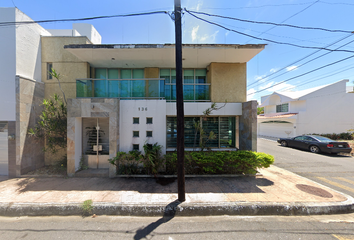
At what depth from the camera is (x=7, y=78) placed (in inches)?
243

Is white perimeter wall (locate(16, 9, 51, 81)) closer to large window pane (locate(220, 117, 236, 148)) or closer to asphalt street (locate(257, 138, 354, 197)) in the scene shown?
large window pane (locate(220, 117, 236, 148))

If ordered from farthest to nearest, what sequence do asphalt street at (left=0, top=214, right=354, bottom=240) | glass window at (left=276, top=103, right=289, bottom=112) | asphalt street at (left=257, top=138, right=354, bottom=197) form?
glass window at (left=276, top=103, right=289, bottom=112), asphalt street at (left=257, top=138, right=354, bottom=197), asphalt street at (left=0, top=214, right=354, bottom=240)

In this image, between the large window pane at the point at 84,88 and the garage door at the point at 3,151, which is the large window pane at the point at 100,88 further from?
the garage door at the point at 3,151

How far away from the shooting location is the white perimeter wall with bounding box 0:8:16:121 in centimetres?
609

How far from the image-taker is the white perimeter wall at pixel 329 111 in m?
17.0

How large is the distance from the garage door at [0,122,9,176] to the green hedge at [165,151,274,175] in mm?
7341

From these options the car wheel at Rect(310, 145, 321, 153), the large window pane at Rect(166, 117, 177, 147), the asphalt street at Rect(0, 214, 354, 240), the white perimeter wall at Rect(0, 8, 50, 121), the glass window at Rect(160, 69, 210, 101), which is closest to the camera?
the asphalt street at Rect(0, 214, 354, 240)

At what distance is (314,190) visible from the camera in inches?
197

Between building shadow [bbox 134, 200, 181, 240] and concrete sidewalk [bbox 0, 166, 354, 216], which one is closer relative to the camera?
building shadow [bbox 134, 200, 181, 240]

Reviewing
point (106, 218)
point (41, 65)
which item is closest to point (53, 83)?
point (41, 65)

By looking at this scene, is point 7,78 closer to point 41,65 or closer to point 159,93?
point 41,65

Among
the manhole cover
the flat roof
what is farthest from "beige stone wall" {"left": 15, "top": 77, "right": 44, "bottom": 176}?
the manhole cover

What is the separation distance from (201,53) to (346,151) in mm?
12515

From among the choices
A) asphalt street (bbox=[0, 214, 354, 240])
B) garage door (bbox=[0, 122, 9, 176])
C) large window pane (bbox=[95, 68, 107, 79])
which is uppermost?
large window pane (bbox=[95, 68, 107, 79])
